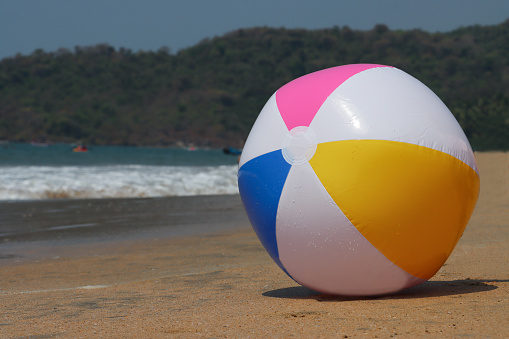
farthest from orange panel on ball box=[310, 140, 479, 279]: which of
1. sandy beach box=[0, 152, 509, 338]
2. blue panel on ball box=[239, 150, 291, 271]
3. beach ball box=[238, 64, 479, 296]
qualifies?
sandy beach box=[0, 152, 509, 338]

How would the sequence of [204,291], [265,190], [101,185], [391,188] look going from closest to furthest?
[391,188], [265,190], [204,291], [101,185]

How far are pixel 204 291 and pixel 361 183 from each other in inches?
78.3

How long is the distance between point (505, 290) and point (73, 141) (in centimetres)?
11774

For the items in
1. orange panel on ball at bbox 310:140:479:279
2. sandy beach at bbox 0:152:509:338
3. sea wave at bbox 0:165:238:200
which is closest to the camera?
sandy beach at bbox 0:152:509:338

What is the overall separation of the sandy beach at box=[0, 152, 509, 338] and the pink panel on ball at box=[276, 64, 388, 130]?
138 cm

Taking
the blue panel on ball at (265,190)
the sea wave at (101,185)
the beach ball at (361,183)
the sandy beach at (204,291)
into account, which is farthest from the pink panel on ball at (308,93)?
the sea wave at (101,185)

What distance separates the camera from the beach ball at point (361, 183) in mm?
4355

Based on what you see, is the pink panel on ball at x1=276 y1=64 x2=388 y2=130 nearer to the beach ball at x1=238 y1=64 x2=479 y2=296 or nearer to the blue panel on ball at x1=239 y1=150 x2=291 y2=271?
the beach ball at x1=238 y1=64 x2=479 y2=296

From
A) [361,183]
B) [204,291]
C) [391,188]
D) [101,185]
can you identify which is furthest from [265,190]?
[101,185]

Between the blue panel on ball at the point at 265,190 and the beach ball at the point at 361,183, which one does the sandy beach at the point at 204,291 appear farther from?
the blue panel on ball at the point at 265,190

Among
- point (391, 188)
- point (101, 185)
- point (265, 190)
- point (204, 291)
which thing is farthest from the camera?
point (101, 185)

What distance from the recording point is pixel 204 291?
5.61 m

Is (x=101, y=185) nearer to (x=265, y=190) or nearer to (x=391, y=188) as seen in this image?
(x=265, y=190)

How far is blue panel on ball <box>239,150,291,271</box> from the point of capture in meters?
4.57
